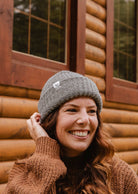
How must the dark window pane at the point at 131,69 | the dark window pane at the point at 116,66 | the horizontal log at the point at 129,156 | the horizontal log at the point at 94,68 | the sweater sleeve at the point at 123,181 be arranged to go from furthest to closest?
the dark window pane at the point at 131,69
the dark window pane at the point at 116,66
the horizontal log at the point at 129,156
the horizontal log at the point at 94,68
the sweater sleeve at the point at 123,181

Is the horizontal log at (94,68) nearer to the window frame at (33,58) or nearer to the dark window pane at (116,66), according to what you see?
the window frame at (33,58)

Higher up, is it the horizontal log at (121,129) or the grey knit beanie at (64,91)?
the grey knit beanie at (64,91)

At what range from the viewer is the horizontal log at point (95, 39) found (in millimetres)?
4188

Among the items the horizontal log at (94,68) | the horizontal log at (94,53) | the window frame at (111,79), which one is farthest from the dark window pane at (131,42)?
the horizontal log at (94,68)

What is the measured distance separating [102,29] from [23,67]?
6.46 ft

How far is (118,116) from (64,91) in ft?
9.79

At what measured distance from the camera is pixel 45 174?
1.82 meters

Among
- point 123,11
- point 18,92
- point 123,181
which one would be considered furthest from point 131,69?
point 123,181

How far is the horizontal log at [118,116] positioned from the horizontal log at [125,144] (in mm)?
309

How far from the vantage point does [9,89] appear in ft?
9.66

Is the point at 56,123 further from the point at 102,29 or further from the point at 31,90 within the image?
the point at 102,29

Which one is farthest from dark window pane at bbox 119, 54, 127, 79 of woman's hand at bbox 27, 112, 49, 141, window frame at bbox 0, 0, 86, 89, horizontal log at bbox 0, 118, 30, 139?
woman's hand at bbox 27, 112, 49, 141

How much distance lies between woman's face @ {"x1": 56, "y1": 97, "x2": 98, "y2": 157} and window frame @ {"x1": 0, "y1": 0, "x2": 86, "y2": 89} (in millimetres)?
1161

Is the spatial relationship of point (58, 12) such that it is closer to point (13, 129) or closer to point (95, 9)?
point (95, 9)
